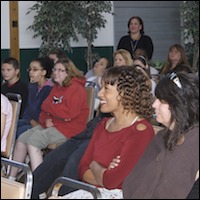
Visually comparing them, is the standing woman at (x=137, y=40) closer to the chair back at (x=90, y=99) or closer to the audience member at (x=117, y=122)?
the chair back at (x=90, y=99)

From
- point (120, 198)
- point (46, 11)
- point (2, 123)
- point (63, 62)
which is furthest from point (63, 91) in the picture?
point (46, 11)

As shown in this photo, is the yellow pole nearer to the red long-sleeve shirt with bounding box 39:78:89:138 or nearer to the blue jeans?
the blue jeans

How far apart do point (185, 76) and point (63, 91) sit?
9.31ft

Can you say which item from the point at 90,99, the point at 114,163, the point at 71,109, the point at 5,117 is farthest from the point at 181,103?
the point at 90,99

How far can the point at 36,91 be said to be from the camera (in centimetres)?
604

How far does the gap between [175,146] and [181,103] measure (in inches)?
7.3

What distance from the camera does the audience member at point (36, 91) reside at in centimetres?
584

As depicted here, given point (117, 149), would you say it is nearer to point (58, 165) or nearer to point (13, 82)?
point (58, 165)

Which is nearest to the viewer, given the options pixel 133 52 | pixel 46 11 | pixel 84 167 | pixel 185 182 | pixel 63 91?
pixel 185 182

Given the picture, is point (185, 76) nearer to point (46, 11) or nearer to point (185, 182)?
point (185, 182)

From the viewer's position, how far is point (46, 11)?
9.57 meters

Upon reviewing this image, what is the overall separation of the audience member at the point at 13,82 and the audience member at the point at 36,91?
0.10 m

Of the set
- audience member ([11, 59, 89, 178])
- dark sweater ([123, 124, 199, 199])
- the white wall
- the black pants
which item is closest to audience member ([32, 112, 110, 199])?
the black pants

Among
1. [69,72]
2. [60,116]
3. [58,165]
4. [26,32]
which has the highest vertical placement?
[26,32]
